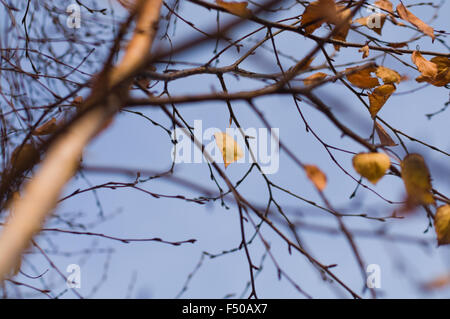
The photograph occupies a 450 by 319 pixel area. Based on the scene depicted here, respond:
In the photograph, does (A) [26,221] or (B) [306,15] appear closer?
(A) [26,221]

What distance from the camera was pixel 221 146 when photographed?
927mm

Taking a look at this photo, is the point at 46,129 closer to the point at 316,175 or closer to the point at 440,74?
the point at 316,175

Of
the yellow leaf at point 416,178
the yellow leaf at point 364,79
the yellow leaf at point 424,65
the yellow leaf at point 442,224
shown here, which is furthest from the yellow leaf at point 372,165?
the yellow leaf at point 424,65

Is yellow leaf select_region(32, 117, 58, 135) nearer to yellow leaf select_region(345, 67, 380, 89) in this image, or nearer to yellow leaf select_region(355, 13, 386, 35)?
yellow leaf select_region(345, 67, 380, 89)

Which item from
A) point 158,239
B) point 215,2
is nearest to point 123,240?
point 158,239

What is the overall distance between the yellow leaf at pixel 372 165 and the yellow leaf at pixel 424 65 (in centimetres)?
51

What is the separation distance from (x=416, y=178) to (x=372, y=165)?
3.4 inches

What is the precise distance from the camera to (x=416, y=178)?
0.70m

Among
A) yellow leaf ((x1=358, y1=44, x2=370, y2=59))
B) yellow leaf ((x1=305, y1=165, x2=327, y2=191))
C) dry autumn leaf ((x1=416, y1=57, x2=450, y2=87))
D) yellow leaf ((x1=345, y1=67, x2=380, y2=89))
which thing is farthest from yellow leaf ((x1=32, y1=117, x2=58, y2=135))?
dry autumn leaf ((x1=416, y1=57, x2=450, y2=87))

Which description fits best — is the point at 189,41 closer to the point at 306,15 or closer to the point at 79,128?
the point at 79,128

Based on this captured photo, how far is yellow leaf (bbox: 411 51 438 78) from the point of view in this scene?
1.06 meters

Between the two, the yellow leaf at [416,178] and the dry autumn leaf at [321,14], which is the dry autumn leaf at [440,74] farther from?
the yellow leaf at [416,178]

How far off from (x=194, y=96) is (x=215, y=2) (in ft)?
2.35

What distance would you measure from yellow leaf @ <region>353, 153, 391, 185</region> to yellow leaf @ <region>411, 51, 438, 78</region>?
1.67 feet
